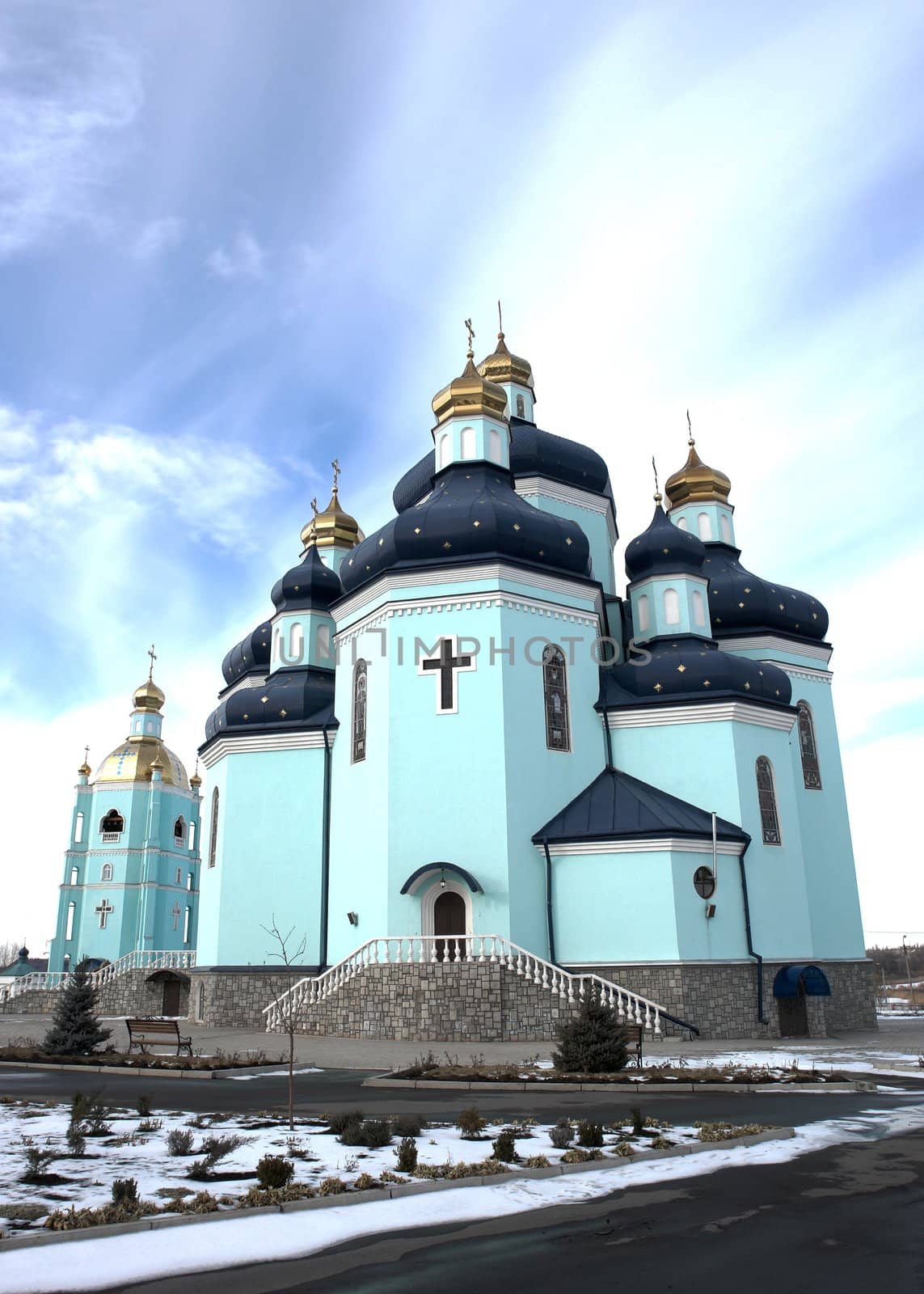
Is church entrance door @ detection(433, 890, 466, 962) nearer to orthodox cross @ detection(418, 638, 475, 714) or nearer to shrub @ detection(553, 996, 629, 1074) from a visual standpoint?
orthodox cross @ detection(418, 638, 475, 714)

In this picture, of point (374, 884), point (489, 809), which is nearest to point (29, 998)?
point (374, 884)

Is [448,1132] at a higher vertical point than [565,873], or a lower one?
lower

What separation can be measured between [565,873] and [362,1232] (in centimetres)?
1398

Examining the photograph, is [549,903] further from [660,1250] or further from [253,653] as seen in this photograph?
[660,1250]

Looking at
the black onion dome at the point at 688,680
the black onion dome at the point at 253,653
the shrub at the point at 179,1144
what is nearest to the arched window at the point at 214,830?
the black onion dome at the point at 253,653

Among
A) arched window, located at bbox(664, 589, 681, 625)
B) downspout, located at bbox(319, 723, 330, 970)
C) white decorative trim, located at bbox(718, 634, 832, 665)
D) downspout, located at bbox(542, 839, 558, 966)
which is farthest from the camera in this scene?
white decorative trim, located at bbox(718, 634, 832, 665)

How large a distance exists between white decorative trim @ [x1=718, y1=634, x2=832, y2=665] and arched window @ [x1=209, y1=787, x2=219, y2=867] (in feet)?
41.0

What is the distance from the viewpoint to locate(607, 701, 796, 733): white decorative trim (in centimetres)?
2077

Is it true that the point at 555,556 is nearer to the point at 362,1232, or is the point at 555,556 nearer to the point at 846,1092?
the point at 846,1092

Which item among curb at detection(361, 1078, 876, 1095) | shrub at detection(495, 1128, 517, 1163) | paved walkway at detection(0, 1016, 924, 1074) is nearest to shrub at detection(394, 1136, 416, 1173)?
shrub at detection(495, 1128, 517, 1163)

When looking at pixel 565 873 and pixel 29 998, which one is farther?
pixel 29 998

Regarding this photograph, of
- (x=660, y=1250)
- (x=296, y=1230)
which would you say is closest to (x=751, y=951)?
(x=660, y=1250)

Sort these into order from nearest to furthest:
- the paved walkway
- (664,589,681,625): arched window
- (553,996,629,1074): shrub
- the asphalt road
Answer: the asphalt road
(553,996,629,1074): shrub
the paved walkway
(664,589,681,625): arched window

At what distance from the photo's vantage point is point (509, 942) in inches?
683
